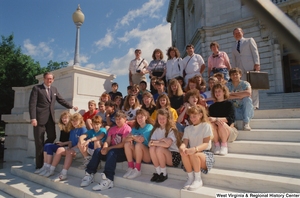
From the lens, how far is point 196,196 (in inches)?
115

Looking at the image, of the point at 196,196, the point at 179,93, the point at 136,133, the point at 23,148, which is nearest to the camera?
the point at 196,196

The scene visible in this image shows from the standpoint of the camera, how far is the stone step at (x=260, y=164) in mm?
3092

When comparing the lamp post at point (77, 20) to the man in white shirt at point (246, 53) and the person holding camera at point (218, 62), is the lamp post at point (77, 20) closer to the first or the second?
the person holding camera at point (218, 62)

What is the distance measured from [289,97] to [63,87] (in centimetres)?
1278

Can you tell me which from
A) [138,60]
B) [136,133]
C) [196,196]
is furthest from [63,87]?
[196,196]

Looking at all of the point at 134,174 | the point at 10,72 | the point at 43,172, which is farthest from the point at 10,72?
the point at 134,174

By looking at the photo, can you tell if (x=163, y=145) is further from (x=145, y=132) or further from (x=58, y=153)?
(x=58, y=153)

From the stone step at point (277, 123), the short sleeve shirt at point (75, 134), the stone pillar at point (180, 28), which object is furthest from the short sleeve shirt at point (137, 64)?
the stone pillar at point (180, 28)

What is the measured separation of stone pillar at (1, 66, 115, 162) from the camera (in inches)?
250

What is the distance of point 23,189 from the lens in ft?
14.5

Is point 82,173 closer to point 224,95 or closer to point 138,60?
point 224,95

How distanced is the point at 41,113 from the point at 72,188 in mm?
2048

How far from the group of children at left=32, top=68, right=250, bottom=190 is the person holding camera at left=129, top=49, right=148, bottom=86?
214 cm

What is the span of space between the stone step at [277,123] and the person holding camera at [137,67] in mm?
3847
